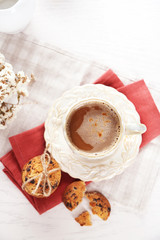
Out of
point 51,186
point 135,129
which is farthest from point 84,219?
point 135,129

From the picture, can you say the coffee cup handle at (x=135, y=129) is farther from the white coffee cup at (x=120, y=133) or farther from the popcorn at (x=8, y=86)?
the popcorn at (x=8, y=86)

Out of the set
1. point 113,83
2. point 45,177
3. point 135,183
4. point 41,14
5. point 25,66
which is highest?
point 41,14

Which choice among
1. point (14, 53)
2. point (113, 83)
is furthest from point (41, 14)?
point (113, 83)

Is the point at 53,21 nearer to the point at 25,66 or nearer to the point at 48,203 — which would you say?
the point at 25,66

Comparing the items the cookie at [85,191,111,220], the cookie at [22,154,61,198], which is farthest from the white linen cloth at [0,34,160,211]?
the cookie at [22,154,61,198]

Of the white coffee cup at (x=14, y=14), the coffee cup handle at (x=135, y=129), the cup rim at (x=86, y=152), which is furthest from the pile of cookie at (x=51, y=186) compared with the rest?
the white coffee cup at (x=14, y=14)

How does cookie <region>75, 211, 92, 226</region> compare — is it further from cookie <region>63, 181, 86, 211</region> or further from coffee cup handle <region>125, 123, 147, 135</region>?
coffee cup handle <region>125, 123, 147, 135</region>
